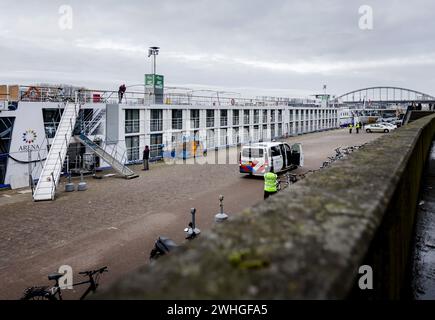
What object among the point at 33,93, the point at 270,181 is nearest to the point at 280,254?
the point at 270,181

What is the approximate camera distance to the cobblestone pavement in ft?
32.5

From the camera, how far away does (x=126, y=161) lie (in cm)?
2944

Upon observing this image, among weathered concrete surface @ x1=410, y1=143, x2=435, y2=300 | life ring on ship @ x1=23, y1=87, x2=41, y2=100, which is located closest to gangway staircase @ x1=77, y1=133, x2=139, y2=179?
life ring on ship @ x1=23, y1=87, x2=41, y2=100

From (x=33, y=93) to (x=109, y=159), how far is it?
6.85 metres

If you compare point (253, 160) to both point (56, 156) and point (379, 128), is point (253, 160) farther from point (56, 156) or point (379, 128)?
point (379, 128)

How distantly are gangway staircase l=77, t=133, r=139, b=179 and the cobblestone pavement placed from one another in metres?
0.76

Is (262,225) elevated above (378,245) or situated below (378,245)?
above

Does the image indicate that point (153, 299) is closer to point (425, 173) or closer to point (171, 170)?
point (425, 173)

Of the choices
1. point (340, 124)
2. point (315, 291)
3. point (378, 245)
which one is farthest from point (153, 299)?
point (340, 124)

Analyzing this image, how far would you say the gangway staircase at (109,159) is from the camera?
2391 cm

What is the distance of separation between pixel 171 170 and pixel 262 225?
24.9m

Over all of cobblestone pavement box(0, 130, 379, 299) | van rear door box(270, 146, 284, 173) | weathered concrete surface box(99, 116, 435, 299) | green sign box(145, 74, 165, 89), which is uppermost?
green sign box(145, 74, 165, 89)

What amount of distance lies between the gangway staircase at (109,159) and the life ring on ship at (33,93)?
12.7 ft

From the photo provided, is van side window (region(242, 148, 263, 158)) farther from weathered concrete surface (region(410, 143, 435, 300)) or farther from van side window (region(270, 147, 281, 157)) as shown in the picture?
weathered concrete surface (region(410, 143, 435, 300))
